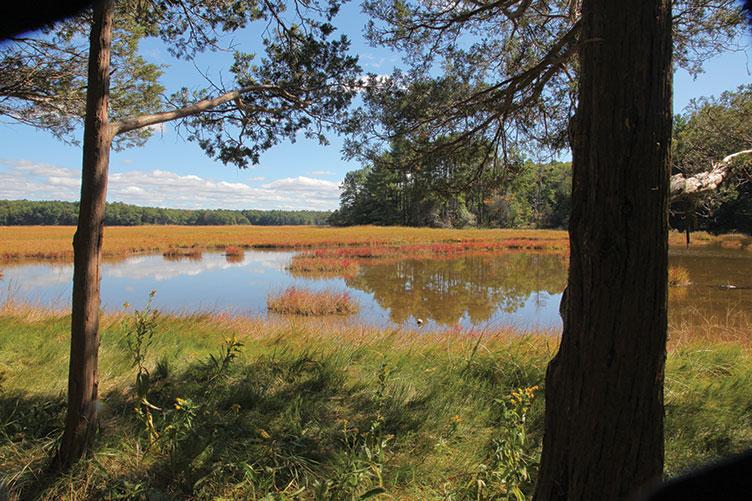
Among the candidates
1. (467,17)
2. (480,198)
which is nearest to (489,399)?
(480,198)

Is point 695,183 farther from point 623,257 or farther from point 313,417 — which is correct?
point 313,417

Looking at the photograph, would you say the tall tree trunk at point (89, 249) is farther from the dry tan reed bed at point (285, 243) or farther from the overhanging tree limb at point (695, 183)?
the dry tan reed bed at point (285, 243)

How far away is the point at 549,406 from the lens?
64.8 inches

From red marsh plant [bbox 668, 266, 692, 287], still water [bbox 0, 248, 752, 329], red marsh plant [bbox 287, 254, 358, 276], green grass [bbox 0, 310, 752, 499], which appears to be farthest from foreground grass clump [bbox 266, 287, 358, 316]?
red marsh plant [bbox 668, 266, 692, 287]

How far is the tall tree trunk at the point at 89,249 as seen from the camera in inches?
94.2

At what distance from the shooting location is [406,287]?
1711cm

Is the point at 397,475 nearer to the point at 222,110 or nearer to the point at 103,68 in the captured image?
the point at 103,68

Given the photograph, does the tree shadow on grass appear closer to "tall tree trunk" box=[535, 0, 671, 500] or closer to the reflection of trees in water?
"tall tree trunk" box=[535, 0, 671, 500]

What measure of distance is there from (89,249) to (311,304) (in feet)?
34.1

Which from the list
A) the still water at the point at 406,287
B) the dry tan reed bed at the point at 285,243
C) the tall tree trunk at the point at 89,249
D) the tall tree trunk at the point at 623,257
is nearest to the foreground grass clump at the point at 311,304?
the still water at the point at 406,287

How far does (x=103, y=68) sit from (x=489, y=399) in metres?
3.70

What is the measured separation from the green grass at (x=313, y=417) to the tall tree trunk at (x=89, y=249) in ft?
0.67

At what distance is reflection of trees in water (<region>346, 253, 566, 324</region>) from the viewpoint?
43.0 ft

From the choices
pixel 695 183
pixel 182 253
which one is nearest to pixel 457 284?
pixel 695 183
